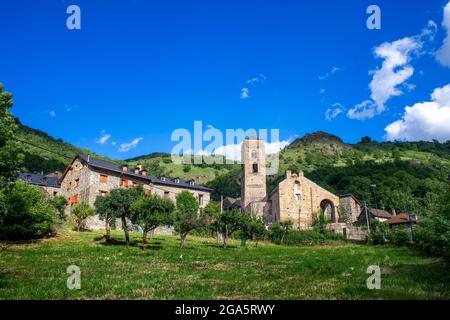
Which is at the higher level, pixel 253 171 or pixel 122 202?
pixel 253 171

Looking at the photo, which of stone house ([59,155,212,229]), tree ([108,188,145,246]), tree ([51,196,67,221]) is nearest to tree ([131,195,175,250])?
tree ([108,188,145,246])

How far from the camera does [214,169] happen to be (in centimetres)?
19012

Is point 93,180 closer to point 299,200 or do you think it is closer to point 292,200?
point 292,200

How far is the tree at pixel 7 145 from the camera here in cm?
2395

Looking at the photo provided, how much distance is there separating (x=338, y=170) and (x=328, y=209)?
1984 inches

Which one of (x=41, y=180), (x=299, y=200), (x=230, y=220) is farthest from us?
(x=299, y=200)

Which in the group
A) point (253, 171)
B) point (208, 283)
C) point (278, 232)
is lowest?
point (208, 283)

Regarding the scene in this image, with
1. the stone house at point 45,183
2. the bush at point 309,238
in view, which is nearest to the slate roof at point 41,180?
the stone house at point 45,183

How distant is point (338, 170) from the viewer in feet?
448

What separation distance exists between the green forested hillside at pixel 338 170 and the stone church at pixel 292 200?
13990 mm

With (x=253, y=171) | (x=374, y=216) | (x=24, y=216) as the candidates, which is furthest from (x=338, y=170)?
(x=24, y=216)

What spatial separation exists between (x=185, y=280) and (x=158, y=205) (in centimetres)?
2529

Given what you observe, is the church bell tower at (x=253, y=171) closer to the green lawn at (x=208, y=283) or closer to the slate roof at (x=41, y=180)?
the slate roof at (x=41, y=180)

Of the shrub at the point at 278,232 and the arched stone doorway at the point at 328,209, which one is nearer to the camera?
the shrub at the point at 278,232
